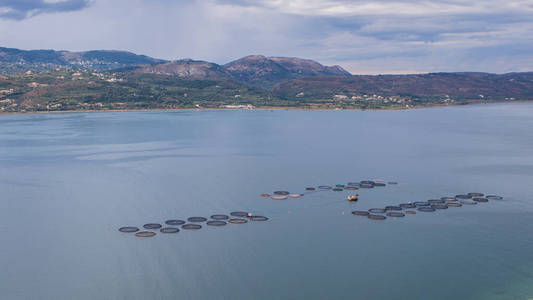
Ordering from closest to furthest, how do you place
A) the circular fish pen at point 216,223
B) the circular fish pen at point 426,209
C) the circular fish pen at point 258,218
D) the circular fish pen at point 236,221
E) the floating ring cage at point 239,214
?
the circular fish pen at point 216,223
the circular fish pen at point 236,221
the circular fish pen at point 258,218
the floating ring cage at point 239,214
the circular fish pen at point 426,209

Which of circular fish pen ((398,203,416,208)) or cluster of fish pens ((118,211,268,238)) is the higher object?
circular fish pen ((398,203,416,208))

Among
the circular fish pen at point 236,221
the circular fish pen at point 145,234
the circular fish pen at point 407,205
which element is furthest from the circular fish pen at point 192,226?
the circular fish pen at point 407,205

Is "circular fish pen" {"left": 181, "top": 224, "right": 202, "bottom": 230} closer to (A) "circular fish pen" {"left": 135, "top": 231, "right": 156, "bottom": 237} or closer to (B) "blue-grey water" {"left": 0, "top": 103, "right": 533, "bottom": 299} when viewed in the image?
(B) "blue-grey water" {"left": 0, "top": 103, "right": 533, "bottom": 299}

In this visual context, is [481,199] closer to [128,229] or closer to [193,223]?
[193,223]

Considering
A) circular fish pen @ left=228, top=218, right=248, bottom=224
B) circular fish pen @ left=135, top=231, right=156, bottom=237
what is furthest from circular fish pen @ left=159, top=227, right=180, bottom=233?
circular fish pen @ left=228, top=218, right=248, bottom=224

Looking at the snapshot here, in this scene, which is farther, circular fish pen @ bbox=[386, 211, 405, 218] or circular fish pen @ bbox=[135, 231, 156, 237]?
circular fish pen @ bbox=[386, 211, 405, 218]

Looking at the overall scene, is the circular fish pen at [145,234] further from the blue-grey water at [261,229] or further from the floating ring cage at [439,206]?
the floating ring cage at [439,206]

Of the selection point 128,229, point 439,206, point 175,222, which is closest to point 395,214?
point 439,206

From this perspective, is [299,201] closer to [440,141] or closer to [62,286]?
[62,286]
